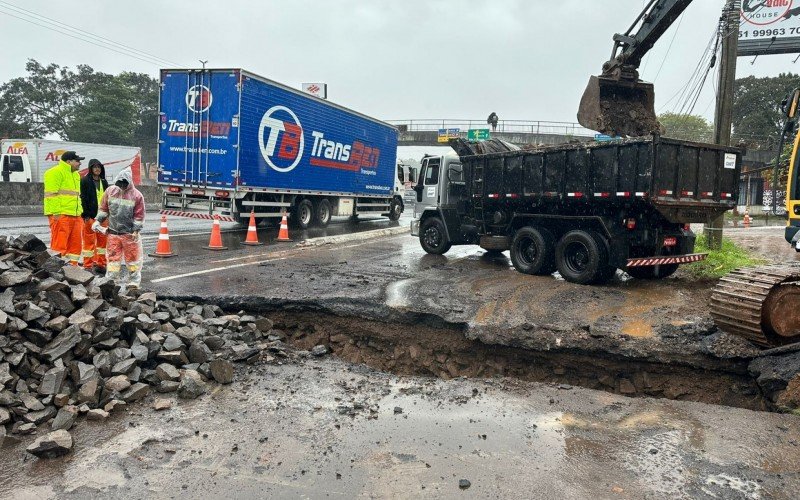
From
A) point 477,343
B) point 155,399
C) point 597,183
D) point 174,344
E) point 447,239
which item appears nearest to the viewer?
point 155,399

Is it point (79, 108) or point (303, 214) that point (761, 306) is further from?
A: point (79, 108)

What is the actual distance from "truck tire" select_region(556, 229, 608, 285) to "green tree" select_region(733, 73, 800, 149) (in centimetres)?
4497

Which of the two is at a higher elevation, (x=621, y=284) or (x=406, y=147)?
(x=406, y=147)

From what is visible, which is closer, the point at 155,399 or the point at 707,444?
the point at 707,444

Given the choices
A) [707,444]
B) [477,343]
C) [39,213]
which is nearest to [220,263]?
[477,343]

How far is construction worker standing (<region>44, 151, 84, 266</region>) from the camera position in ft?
26.3

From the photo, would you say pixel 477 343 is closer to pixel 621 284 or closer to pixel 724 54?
pixel 621 284

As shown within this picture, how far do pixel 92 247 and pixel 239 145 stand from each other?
585 cm

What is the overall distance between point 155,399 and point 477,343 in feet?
10.6

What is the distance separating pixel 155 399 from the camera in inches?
177

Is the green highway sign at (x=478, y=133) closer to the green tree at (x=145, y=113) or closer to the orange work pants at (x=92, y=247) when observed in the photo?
the green tree at (x=145, y=113)

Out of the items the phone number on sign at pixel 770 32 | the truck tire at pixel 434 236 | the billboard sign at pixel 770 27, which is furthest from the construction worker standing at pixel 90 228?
the phone number on sign at pixel 770 32

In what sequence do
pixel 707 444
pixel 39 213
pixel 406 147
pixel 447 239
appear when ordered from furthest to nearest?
pixel 406 147 → pixel 39 213 → pixel 447 239 → pixel 707 444

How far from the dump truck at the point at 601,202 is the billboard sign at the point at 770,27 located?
1772cm
